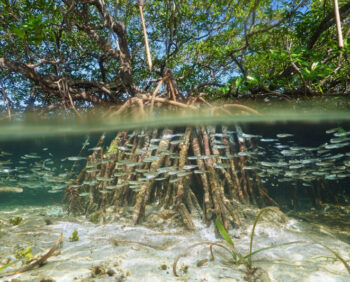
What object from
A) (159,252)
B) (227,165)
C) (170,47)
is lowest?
(159,252)

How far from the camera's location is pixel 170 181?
433cm

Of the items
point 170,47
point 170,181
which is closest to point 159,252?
point 170,181

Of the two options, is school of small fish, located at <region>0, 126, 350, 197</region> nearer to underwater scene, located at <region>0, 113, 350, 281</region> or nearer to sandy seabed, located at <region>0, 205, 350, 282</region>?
underwater scene, located at <region>0, 113, 350, 281</region>

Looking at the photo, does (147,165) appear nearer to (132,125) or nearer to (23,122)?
(132,125)

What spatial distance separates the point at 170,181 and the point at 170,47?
24.8ft

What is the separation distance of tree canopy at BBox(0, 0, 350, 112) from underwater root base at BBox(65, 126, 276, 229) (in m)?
2.05

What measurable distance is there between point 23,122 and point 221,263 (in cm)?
593

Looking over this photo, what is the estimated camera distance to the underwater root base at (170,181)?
13.9 feet

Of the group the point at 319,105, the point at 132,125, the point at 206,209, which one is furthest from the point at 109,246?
the point at 319,105

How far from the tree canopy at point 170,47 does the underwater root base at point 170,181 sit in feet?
6.72

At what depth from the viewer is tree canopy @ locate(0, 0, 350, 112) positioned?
5.83m

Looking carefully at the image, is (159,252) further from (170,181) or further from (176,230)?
(170,181)

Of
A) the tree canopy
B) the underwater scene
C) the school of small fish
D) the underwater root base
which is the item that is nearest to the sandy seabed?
the underwater scene

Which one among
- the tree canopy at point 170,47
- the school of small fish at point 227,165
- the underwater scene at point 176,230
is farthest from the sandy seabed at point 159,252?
the tree canopy at point 170,47
